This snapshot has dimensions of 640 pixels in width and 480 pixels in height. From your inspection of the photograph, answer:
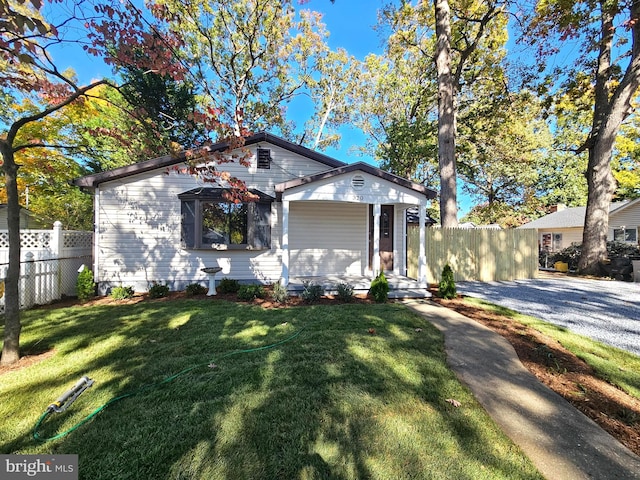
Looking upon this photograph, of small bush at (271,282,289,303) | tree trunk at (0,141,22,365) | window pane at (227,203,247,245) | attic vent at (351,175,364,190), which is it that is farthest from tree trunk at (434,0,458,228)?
tree trunk at (0,141,22,365)

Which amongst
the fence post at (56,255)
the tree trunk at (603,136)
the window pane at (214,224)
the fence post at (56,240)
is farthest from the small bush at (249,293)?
the tree trunk at (603,136)

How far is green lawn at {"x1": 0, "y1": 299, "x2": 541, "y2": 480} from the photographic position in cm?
196

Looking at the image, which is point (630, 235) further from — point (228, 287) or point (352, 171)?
point (228, 287)

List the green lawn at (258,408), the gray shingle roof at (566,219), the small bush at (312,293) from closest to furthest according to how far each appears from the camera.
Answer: the green lawn at (258,408) < the small bush at (312,293) < the gray shingle roof at (566,219)

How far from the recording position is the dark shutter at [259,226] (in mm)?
8328

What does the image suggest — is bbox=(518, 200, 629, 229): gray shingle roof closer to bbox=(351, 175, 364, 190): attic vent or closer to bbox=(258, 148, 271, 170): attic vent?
bbox=(351, 175, 364, 190): attic vent

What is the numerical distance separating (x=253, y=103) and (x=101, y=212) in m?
14.0

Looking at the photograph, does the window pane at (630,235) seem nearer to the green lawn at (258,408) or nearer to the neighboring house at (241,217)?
the neighboring house at (241,217)

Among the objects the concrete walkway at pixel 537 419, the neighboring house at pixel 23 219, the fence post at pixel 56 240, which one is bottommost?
the concrete walkway at pixel 537 419

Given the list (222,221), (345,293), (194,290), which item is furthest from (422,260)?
(194,290)

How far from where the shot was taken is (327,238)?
30.3ft

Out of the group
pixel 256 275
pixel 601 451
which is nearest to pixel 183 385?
pixel 601 451

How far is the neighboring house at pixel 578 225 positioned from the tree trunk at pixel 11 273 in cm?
2719

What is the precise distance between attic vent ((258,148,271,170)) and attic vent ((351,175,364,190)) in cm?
288
